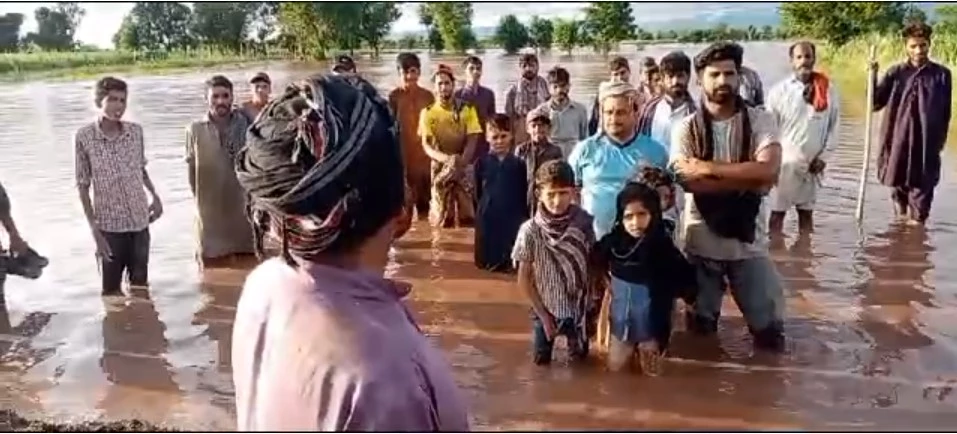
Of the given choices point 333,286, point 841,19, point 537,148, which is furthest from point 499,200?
point 841,19

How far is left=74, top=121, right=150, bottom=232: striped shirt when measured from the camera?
5.73 m

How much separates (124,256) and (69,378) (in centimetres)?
131

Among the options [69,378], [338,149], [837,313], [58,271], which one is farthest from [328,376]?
[58,271]

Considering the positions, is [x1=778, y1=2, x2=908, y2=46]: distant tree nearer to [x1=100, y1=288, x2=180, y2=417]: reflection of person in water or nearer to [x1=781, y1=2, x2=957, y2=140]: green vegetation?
[x1=781, y1=2, x2=957, y2=140]: green vegetation

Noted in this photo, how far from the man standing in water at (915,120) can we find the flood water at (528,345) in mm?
245

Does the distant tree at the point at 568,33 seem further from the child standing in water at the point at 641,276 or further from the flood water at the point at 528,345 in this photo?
the child standing in water at the point at 641,276

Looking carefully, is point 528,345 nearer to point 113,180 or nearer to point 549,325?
point 549,325

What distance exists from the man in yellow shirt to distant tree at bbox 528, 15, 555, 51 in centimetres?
494

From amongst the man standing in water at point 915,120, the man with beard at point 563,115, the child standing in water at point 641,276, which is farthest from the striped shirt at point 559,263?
the man standing in water at point 915,120

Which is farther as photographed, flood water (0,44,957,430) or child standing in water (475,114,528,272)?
child standing in water (475,114,528,272)

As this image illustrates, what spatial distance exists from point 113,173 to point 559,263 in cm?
257

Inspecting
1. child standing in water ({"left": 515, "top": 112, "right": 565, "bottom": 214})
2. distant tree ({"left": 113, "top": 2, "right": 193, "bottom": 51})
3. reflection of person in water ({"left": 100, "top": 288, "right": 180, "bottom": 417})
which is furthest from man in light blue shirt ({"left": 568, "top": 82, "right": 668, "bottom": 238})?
distant tree ({"left": 113, "top": 2, "right": 193, "bottom": 51})

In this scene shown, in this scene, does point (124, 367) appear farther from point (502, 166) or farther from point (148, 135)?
point (148, 135)

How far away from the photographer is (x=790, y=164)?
23.9 ft
